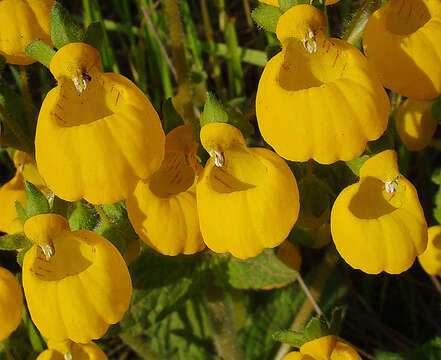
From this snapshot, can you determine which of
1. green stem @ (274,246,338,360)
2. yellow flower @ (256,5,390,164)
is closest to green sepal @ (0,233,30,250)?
yellow flower @ (256,5,390,164)

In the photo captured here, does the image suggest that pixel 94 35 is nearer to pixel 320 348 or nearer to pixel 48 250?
pixel 48 250

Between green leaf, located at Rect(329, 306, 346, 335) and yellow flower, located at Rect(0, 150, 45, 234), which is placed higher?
yellow flower, located at Rect(0, 150, 45, 234)

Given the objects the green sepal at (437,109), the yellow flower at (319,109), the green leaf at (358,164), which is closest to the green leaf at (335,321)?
the green leaf at (358,164)

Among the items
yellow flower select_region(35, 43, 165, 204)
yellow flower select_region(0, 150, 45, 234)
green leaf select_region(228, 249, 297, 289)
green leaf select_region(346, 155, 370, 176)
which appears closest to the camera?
yellow flower select_region(35, 43, 165, 204)

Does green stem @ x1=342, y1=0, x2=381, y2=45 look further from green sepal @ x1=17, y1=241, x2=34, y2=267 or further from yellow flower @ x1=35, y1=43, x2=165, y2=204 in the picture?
green sepal @ x1=17, y1=241, x2=34, y2=267

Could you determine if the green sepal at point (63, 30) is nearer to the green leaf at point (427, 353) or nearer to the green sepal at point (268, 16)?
the green sepal at point (268, 16)

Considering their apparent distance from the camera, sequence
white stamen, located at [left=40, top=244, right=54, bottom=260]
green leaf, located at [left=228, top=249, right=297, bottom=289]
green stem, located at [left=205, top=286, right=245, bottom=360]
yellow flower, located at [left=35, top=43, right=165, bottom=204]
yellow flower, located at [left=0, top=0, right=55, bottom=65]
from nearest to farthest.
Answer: yellow flower, located at [left=35, top=43, right=165, bottom=204] < white stamen, located at [left=40, top=244, right=54, bottom=260] < yellow flower, located at [left=0, top=0, right=55, bottom=65] < green leaf, located at [left=228, top=249, right=297, bottom=289] < green stem, located at [left=205, top=286, right=245, bottom=360]

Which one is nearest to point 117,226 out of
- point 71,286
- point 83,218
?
point 83,218
